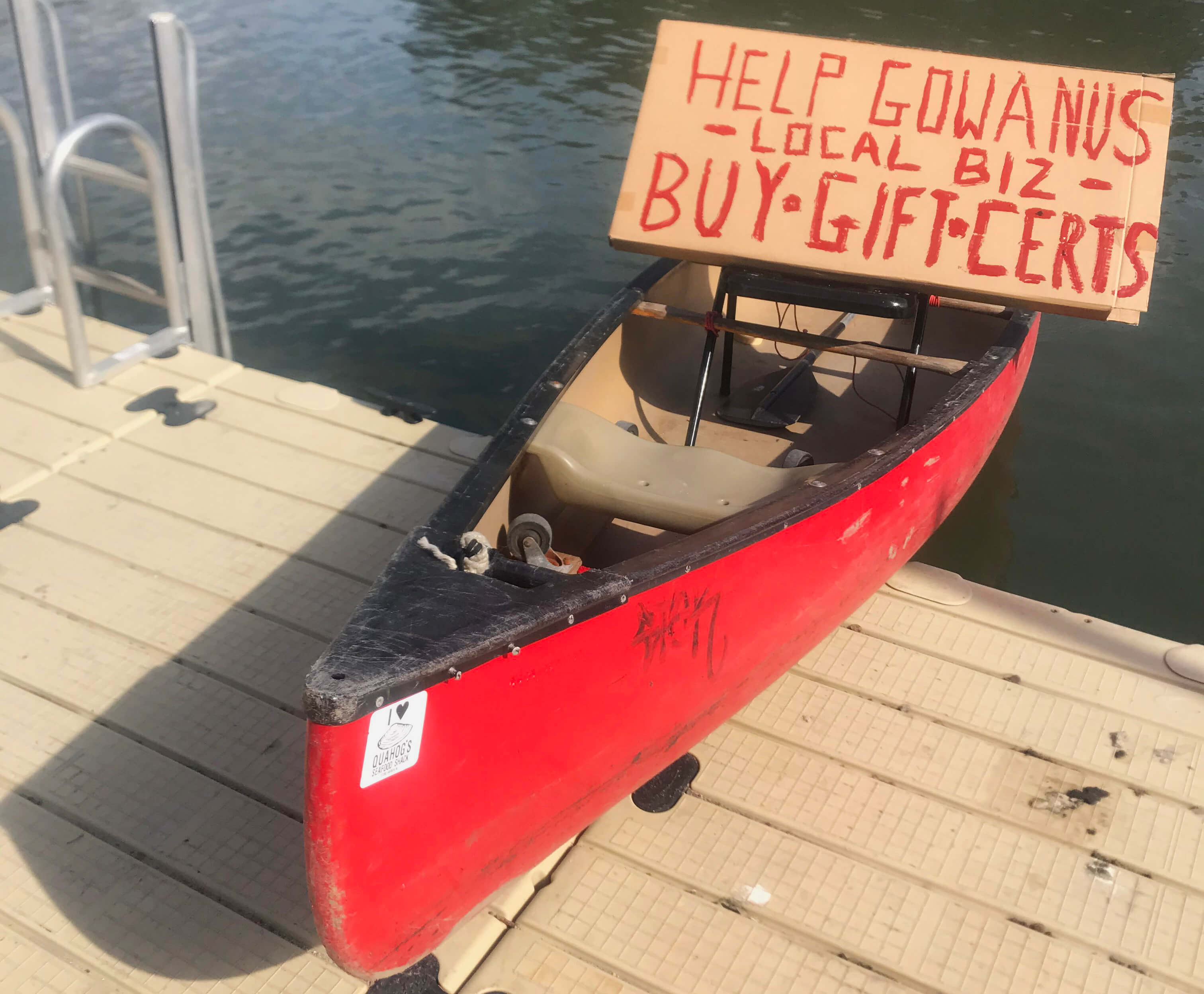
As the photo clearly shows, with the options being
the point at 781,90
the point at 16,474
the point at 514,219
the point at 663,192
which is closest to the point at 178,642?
the point at 16,474

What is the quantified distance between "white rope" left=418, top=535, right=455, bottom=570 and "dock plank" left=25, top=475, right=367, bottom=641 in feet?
3.87

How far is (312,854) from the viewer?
243 cm

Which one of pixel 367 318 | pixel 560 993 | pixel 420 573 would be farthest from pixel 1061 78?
pixel 367 318

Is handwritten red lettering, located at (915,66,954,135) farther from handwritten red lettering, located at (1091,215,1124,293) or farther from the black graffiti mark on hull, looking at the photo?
the black graffiti mark on hull

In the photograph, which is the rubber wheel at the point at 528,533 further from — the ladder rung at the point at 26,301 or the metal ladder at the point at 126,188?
the ladder rung at the point at 26,301

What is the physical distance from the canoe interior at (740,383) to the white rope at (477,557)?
0.97m

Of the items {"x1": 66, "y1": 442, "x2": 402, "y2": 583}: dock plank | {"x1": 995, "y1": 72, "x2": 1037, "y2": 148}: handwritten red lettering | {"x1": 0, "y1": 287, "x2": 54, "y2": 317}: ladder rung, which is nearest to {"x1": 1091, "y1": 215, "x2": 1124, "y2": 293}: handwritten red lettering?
{"x1": 995, "y1": 72, "x2": 1037, "y2": 148}: handwritten red lettering

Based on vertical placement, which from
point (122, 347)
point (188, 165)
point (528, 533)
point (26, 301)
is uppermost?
point (188, 165)

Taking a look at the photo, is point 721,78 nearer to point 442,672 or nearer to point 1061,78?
point 1061,78

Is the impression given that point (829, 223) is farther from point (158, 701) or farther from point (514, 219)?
point (514, 219)

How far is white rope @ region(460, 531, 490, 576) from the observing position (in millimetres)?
2754

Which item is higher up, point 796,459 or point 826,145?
point 826,145

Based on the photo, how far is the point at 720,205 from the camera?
13.5ft

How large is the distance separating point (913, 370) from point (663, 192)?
48.1 inches
